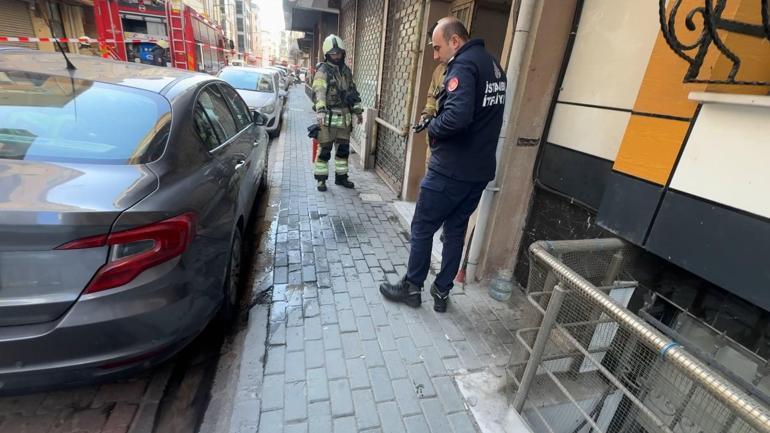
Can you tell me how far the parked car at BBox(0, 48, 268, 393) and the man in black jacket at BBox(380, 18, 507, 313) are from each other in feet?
4.54

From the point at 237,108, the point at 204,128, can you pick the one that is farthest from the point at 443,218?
the point at 237,108

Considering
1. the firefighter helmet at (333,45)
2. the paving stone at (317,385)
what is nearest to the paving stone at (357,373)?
the paving stone at (317,385)

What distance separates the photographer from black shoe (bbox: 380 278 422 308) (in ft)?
9.65

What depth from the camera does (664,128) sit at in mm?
1886

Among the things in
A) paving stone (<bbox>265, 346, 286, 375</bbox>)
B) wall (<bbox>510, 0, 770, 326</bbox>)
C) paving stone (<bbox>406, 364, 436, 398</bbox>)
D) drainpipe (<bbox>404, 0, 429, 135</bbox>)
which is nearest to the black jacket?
wall (<bbox>510, 0, 770, 326</bbox>)

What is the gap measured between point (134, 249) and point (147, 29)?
48.7ft

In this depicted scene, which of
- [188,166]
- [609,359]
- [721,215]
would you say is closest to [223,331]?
[188,166]

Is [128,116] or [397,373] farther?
[397,373]

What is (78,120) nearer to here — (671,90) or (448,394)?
(448,394)

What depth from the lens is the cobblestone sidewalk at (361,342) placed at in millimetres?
2025

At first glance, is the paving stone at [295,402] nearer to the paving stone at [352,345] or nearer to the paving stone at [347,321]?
the paving stone at [352,345]

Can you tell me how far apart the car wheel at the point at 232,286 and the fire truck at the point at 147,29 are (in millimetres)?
12899

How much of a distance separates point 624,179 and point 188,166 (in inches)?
98.9

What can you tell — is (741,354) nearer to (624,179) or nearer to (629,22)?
(624,179)
